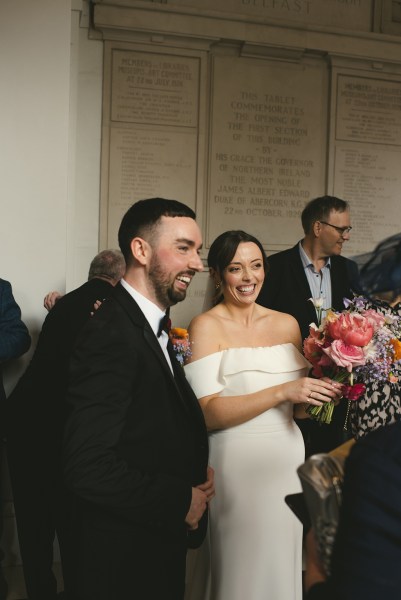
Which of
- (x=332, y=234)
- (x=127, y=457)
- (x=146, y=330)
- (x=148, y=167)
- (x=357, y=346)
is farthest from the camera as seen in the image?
(x=148, y=167)

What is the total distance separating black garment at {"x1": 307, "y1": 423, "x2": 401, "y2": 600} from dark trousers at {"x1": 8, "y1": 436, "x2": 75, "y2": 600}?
2.22m

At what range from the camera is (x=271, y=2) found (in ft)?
23.2

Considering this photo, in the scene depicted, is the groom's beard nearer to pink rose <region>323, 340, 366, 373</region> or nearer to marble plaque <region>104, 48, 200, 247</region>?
pink rose <region>323, 340, 366, 373</region>

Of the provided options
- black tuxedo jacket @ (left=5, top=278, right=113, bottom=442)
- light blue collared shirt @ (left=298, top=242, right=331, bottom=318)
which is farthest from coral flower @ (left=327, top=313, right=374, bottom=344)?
light blue collared shirt @ (left=298, top=242, right=331, bottom=318)

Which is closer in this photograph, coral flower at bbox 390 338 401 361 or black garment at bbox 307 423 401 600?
black garment at bbox 307 423 401 600

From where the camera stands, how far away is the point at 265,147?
700 centimetres

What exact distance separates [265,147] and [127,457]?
561 centimetres

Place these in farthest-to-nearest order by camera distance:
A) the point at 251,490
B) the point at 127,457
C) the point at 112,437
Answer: the point at 251,490 → the point at 127,457 → the point at 112,437

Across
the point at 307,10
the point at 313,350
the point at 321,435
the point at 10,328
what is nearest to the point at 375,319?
the point at 313,350

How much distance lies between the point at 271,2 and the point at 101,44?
2.01 m

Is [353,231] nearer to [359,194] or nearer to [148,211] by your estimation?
[359,194]

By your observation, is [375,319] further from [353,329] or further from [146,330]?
[146,330]

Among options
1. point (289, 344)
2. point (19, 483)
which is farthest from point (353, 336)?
point (19, 483)

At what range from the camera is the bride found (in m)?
2.94
